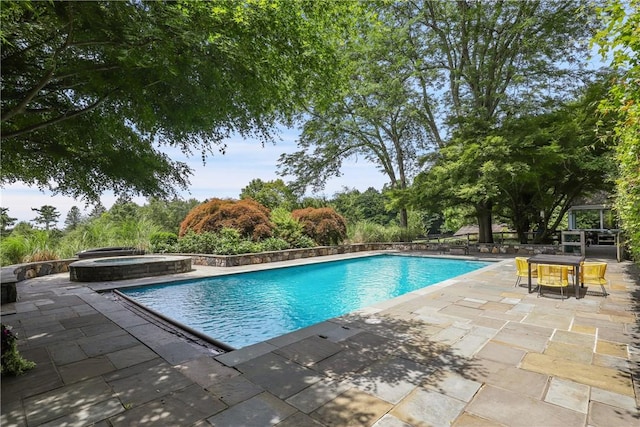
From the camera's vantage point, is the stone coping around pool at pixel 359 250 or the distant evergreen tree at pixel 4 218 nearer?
the distant evergreen tree at pixel 4 218

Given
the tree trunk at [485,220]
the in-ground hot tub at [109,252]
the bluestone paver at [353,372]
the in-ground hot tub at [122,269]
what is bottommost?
the bluestone paver at [353,372]

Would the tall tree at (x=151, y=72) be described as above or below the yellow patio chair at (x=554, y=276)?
above

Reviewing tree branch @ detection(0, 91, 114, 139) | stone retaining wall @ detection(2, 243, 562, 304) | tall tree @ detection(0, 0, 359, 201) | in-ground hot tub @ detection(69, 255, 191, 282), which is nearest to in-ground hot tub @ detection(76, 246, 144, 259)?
stone retaining wall @ detection(2, 243, 562, 304)

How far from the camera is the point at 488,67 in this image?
605 inches

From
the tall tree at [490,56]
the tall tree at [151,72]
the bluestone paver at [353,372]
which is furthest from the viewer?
the tall tree at [490,56]

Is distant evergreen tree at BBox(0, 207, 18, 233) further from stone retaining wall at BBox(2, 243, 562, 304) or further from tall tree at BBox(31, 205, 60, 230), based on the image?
tall tree at BBox(31, 205, 60, 230)

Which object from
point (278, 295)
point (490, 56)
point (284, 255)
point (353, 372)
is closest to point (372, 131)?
point (490, 56)

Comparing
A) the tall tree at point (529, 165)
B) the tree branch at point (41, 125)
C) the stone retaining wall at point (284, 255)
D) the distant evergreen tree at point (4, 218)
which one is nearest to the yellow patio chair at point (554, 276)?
the tall tree at point (529, 165)

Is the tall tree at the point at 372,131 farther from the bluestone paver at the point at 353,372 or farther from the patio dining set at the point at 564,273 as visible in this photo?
the bluestone paver at the point at 353,372

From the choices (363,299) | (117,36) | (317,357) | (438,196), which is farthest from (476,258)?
(117,36)

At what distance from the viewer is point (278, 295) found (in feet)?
27.8

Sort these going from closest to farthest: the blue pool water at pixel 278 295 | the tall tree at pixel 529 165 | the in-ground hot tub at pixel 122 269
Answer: the blue pool water at pixel 278 295, the in-ground hot tub at pixel 122 269, the tall tree at pixel 529 165

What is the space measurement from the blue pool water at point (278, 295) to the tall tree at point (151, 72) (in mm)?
3272

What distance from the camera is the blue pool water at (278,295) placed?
6.16 meters
